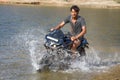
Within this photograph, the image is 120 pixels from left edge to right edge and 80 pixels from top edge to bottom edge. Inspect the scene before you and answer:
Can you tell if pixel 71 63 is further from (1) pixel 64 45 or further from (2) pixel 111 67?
(2) pixel 111 67

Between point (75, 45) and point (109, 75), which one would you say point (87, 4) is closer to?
point (75, 45)

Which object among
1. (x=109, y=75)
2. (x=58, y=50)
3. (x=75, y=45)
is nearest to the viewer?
(x=58, y=50)

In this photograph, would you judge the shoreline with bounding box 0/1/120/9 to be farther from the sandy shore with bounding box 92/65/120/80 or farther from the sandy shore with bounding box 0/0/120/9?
the sandy shore with bounding box 92/65/120/80

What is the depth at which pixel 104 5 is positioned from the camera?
176 ft

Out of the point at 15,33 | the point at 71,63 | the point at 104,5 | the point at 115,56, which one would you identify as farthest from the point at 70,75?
the point at 104,5

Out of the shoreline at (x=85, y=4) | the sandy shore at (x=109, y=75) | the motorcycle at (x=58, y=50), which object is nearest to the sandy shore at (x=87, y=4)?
the shoreline at (x=85, y=4)

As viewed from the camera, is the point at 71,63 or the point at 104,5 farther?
the point at 104,5

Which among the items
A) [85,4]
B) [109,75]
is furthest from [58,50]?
[85,4]

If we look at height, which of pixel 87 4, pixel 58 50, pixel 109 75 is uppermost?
pixel 58 50

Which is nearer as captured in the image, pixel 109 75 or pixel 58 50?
pixel 58 50

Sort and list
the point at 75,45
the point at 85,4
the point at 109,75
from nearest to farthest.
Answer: the point at 109,75, the point at 75,45, the point at 85,4

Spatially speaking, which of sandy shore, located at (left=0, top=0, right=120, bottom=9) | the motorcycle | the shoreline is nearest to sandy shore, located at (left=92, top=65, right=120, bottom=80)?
the motorcycle

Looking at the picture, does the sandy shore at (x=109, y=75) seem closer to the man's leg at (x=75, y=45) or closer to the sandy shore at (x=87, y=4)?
the man's leg at (x=75, y=45)

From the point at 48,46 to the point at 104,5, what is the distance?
43.3m
